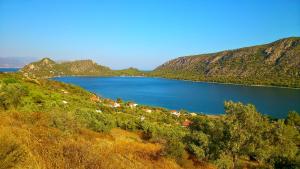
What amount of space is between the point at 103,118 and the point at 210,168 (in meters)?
10.1

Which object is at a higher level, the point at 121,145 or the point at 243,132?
the point at 243,132

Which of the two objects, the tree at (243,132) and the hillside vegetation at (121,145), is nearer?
the hillside vegetation at (121,145)

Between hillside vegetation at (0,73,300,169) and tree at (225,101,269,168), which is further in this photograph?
tree at (225,101,269,168)

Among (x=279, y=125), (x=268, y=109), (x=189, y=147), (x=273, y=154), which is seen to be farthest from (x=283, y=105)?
(x=189, y=147)

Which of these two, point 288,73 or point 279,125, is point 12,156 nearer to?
point 279,125

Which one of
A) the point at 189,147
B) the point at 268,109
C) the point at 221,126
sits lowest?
the point at 268,109

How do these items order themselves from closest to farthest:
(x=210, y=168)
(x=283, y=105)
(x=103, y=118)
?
(x=210, y=168) → (x=103, y=118) → (x=283, y=105)

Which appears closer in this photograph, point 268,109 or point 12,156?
point 12,156

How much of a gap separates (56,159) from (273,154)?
16213 millimetres

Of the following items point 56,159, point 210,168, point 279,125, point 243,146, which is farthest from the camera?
point 279,125

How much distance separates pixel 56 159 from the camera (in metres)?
4.78

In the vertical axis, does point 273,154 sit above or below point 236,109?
below

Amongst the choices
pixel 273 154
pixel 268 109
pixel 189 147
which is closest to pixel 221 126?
pixel 189 147

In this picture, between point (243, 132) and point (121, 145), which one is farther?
point (243, 132)
